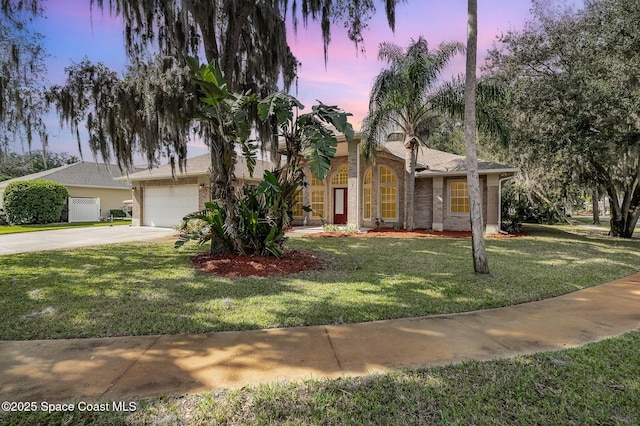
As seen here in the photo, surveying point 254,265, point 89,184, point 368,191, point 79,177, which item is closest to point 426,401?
point 254,265

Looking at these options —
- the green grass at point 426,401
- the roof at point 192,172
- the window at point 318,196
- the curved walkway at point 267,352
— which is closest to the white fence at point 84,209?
the roof at point 192,172

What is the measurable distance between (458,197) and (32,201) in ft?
79.9

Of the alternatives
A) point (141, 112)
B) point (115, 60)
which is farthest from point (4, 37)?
point (141, 112)

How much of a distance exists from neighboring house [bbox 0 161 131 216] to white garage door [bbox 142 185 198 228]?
8.14 m

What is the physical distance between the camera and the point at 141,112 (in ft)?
29.6

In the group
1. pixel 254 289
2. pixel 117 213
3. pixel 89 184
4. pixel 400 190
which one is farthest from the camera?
pixel 117 213

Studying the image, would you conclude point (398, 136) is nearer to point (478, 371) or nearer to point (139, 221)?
point (139, 221)

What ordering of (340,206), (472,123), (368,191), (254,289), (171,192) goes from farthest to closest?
(340,206)
(171,192)
(368,191)
(472,123)
(254,289)

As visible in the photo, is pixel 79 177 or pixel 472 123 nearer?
pixel 472 123

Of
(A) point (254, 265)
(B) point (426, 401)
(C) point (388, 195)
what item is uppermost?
(C) point (388, 195)

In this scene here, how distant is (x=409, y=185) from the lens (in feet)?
49.1

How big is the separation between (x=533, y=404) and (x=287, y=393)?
73.9 inches

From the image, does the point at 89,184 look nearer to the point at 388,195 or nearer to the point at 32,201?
the point at 32,201

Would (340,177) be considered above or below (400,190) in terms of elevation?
above
